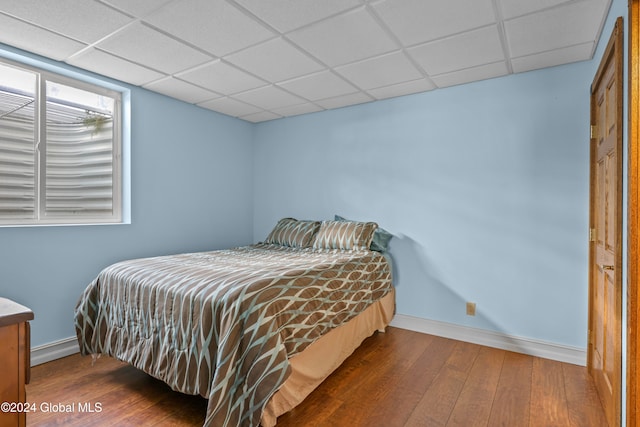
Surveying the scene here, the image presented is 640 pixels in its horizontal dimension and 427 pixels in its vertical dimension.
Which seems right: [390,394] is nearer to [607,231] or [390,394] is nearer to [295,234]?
→ [607,231]

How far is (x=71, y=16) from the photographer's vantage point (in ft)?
6.56

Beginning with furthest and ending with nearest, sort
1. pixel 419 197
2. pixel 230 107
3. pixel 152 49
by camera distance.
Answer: pixel 230 107 → pixel 419 197 → pixel 152 49

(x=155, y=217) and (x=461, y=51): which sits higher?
(x=461, y=51)

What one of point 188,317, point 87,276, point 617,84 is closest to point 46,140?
point 87,276

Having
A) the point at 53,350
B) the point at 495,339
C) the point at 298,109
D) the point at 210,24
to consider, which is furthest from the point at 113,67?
the point at 495,339

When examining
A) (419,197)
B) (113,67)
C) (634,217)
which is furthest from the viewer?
(419,197)

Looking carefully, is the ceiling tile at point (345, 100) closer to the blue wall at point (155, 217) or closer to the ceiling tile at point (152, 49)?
the blue wall at point (155, 217)

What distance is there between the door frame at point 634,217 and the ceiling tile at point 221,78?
2456 mm

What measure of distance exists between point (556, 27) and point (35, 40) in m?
3.44

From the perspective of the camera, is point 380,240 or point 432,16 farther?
point 380,240

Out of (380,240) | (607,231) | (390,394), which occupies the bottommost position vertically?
(390,394)

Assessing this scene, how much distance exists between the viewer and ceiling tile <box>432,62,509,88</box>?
2.70 meters

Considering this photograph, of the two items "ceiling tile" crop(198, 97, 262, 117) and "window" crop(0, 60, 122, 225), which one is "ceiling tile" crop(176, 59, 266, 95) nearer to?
"ceiling tile" crop(198, 97, 262, 117)

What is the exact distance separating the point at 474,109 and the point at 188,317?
2.84 m
